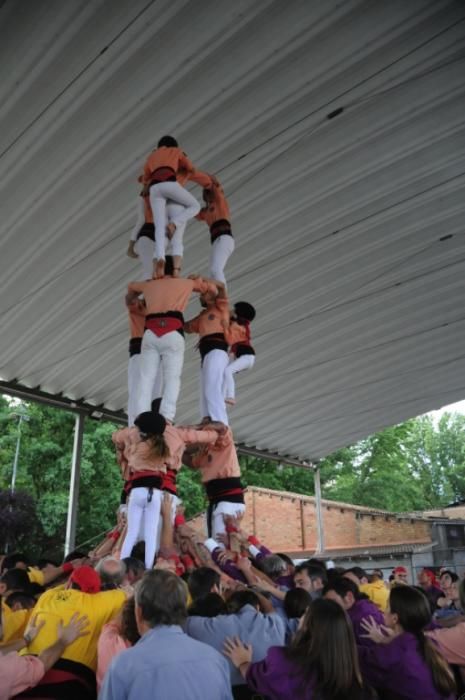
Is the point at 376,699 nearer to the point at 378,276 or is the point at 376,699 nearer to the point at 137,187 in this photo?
the point at 137,187

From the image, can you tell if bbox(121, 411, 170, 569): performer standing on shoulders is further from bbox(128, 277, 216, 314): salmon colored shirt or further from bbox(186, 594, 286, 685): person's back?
bbox(186, 594, 286, 685): person's back

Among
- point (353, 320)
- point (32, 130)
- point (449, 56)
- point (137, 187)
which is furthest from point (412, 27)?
point (353, 320)

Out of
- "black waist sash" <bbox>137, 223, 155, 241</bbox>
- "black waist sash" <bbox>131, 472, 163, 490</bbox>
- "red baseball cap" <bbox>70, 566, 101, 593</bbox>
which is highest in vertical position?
"black waist sash" <bbox>137, 223, 155, 241</bbox>

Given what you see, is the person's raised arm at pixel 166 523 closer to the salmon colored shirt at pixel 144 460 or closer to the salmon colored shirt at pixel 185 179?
the salmon colored shirt at pixel 144 460

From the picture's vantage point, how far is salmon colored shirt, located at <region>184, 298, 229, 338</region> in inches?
239

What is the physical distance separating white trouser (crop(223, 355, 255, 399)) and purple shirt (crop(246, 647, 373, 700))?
3.92m

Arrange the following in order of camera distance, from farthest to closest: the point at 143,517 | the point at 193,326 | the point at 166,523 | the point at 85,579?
the point at 193,326, the point at 166,523, the point at 143,517, the point at 85,579

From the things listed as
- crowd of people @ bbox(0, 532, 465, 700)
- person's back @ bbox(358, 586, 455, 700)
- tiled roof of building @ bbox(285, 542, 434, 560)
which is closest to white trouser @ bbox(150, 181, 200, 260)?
crowd of people @ bbox(0, 532, 465, 700)

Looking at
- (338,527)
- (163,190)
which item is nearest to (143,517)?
(163,190)

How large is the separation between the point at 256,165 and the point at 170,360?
9.08 feet

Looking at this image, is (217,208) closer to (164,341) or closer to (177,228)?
(177,228)

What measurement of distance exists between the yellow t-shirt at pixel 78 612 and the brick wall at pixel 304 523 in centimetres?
1608

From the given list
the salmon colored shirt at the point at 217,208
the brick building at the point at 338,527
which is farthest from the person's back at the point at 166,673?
the brick building at the point at 338,527

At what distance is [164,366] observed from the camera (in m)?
5.30
